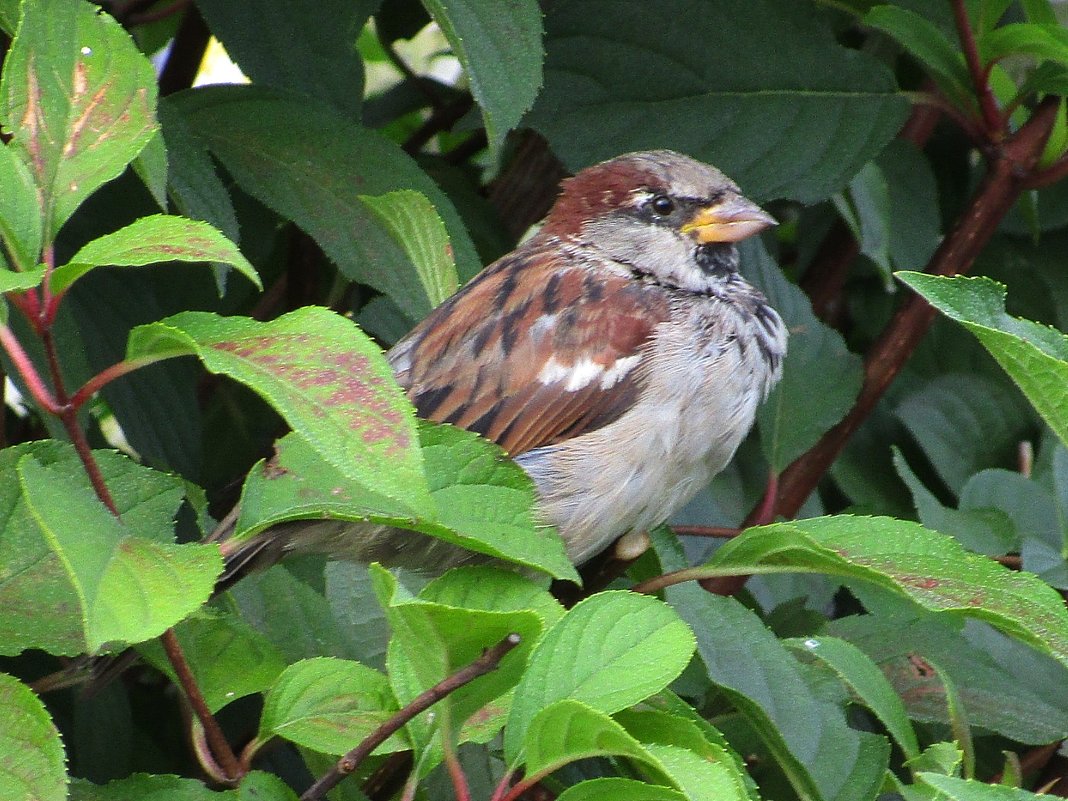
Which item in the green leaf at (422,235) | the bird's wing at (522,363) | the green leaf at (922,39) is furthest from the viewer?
the bird's wing at (522,363)

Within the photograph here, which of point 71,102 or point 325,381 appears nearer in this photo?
point 325,381

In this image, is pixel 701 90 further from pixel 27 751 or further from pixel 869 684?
pixel 27 751

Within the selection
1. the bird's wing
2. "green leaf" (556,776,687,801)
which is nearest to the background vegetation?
"green leaf" (556,776,687,801)

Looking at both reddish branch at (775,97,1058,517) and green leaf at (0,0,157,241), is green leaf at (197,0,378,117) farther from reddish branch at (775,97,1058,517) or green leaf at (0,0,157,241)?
reddish branch at (775,97,1058,517)

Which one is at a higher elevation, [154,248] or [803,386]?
[154,248]

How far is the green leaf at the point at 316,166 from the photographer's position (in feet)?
6.00

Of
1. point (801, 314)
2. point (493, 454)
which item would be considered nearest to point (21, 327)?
point (493, 454)

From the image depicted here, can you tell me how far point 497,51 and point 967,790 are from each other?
0.95 m

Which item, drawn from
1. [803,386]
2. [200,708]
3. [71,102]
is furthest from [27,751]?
[803,386]

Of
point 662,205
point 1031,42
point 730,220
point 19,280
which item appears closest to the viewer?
point 19,280

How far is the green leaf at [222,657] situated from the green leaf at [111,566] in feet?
0.80

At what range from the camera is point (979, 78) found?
2043mm

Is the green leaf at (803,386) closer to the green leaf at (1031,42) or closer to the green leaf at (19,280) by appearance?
the green leaf at (1031,42)

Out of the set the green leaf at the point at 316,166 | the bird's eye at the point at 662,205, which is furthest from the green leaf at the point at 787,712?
the bird's eye at the point at 662,205
